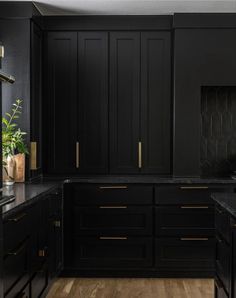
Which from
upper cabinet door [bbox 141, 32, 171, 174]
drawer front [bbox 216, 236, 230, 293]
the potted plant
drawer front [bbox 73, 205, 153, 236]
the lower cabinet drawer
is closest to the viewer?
drawer front [bbox 216, 236, 230, 293]

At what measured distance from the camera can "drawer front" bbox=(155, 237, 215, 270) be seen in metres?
4.88

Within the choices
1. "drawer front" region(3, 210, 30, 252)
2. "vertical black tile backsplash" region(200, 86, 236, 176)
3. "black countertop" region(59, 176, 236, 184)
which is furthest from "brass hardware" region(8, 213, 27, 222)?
"vertical black tile backsplash" region(200, 86, 236, 176)

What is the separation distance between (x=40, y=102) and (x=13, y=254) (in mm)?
2500

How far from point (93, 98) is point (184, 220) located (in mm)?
1471

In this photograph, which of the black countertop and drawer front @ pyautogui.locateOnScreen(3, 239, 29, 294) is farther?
the black countertop

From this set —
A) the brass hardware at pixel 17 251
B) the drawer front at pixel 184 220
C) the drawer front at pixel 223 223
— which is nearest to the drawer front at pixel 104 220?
the drawer front at pixel 184 220

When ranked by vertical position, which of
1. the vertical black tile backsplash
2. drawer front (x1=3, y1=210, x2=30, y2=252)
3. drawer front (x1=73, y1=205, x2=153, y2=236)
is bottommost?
drawer front (x1=73, y1=205, x2=153, y2=236)

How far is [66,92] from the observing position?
5230mm

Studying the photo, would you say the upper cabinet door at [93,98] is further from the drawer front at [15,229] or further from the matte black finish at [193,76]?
the drawer front at [15,229]

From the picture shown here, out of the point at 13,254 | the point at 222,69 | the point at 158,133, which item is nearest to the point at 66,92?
the point at 158,133

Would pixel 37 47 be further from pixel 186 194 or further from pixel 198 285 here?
pixel 198 285

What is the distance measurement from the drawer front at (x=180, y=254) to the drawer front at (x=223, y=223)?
152cm

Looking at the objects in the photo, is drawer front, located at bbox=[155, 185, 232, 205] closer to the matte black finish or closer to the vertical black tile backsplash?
the matte black finish

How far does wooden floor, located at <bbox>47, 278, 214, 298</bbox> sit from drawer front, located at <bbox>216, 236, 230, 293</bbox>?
1053 millimetres
